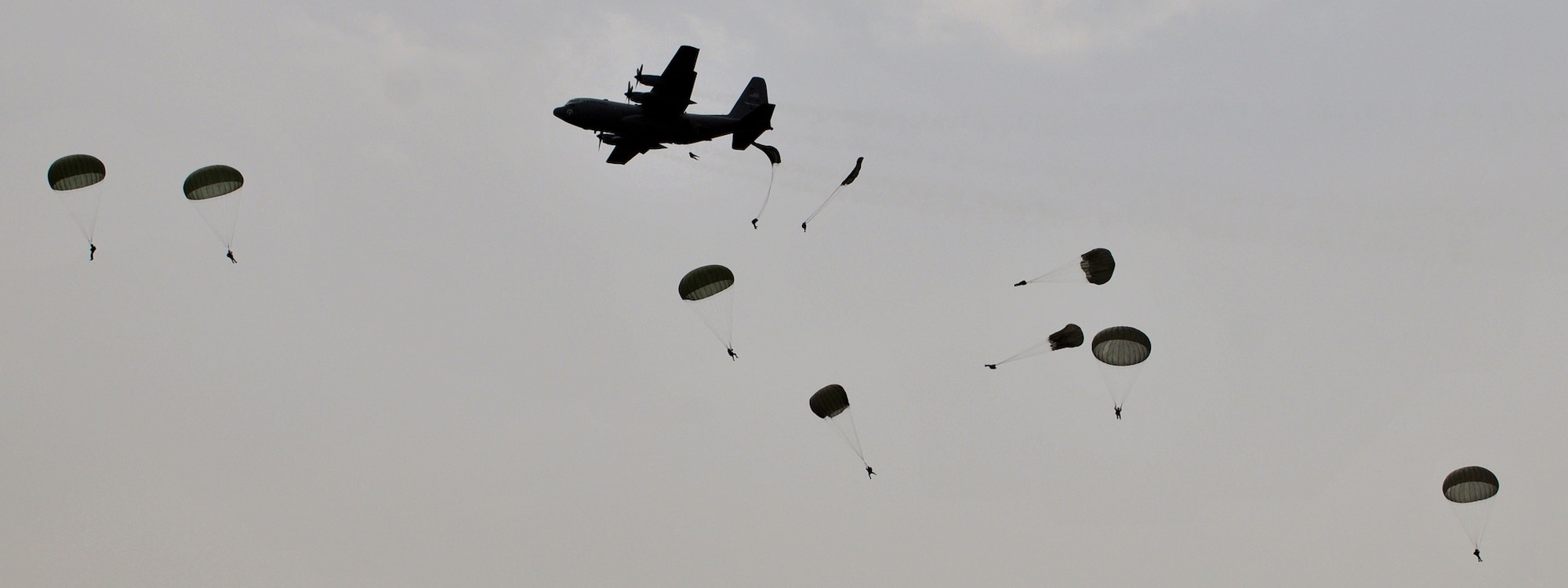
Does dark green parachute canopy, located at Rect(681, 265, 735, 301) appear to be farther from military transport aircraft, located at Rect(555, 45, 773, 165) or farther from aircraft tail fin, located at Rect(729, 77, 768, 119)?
aircraft tail fin, located at Rect(729, 77, 768, 119)

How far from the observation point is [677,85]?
1320 inches

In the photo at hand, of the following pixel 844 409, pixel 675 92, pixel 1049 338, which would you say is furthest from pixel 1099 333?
pixel 675 92

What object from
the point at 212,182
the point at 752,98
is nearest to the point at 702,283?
the point at 752,98

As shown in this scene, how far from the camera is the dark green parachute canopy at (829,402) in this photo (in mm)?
30703

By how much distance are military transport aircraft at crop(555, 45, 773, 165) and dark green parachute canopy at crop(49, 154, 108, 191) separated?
16650 millimetres

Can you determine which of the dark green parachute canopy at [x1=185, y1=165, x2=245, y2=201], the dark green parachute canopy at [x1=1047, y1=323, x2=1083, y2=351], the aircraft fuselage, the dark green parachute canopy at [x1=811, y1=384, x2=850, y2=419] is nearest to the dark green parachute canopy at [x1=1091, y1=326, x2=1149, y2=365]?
the dark green parachute canopy at [x1=1047, y1=323, x2=1083, y2=351]

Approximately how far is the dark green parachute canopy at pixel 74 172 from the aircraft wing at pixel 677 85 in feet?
66.4

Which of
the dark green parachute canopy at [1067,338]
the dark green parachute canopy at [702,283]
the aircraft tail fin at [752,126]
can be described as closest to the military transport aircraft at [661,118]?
the aircraft tail fin at [752,126]

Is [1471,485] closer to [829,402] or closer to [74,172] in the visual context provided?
[829,402]

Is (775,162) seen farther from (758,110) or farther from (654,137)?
(654,137)

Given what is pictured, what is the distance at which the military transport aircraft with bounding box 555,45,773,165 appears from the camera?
33.4m

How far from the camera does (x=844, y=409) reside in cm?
3125

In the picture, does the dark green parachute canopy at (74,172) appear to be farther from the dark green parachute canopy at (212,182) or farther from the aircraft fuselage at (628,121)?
the aircraft fuselage at (628,121)

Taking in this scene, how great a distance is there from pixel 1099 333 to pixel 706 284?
47.6 ft
